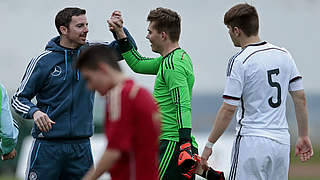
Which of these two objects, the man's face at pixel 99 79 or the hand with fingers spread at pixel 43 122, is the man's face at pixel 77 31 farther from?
the man's face at pixel 99 79

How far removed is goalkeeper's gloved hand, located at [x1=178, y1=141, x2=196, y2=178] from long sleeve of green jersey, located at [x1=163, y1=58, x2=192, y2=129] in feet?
0.57

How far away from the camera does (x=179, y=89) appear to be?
5984 millimetres

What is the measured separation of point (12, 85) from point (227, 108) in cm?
1187

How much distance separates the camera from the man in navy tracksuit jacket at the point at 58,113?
6.14 meters

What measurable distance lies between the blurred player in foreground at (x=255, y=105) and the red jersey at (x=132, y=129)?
145cm

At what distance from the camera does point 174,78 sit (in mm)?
6004

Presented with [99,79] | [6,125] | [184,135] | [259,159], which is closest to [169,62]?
[184,135]

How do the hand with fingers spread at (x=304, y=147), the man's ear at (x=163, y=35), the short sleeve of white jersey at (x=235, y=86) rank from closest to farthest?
the short sleeve of white jersey at (x=235, y=86) → the hand with fingers spread at (x=304, y=147) → the man's ear at (x=163, y=35)

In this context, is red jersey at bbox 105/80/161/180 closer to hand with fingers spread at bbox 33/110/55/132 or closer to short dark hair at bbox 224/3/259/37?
hand with fingers spread at bbox 33/110/55/132

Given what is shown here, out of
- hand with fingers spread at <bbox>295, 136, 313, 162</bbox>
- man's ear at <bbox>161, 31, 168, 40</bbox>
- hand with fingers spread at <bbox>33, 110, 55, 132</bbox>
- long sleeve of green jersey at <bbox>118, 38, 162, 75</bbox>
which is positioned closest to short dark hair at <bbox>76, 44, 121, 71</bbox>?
hand with fingers spread at <bbox>33, 110, 55, 132</bbox>

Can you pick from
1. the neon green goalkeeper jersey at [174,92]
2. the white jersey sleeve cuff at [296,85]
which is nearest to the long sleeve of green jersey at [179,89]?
the neon green goalkeeper jersey at [174,92]

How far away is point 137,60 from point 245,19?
1.42m

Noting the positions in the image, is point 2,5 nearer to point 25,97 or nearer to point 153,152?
point 25,97

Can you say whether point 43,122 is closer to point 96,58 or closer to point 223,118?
point 223,118
